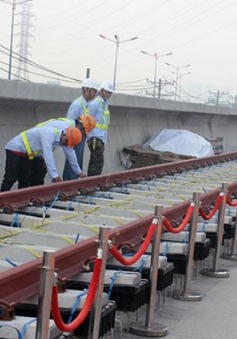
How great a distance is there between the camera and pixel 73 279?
5879 mm

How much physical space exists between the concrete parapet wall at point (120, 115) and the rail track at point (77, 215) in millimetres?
2303

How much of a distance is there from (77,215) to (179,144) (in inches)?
460

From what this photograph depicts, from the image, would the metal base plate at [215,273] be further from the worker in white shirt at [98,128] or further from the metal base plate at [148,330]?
the worker in white shirt at [98,128]

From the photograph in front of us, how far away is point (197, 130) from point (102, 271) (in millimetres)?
21140

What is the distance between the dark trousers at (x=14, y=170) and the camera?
10953 millimetres

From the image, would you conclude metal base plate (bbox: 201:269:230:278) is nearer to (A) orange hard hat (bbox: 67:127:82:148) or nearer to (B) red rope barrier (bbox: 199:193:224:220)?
(B) red rope barrier (bbox: 199:193:224:220)

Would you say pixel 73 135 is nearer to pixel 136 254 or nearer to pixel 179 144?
pixel 136 254

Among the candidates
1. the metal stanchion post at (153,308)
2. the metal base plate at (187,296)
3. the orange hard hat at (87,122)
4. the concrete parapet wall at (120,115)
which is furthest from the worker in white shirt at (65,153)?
the metal stanchion post at (153,308)

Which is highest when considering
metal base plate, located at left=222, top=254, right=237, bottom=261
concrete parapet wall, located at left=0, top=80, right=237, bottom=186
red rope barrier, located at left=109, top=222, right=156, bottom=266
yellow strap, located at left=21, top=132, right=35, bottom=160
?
concrete parapet wall, located at left=0, top=80, right=237, bottom=186

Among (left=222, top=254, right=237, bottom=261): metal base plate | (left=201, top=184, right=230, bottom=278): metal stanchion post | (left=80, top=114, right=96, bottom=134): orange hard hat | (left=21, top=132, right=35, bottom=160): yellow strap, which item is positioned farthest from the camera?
(left=80, top=114, right=96, bottom=134): orange hard hat

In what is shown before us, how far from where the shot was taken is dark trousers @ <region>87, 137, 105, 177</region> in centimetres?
1396

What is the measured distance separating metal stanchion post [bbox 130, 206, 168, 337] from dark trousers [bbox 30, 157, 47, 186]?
Result: 5052 mm

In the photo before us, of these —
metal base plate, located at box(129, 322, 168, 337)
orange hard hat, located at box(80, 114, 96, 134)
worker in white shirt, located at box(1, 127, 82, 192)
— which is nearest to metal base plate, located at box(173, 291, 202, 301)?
metal base plate, located at box(129, 322, 168, 337)

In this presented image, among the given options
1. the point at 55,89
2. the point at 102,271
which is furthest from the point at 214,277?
the point at 55,89
